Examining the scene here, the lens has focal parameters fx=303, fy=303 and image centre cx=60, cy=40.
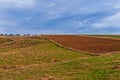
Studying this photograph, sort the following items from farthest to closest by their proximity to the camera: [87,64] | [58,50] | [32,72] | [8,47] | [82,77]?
[8,47] < [58,50] < [87,64] < [32,72] < [82,77]

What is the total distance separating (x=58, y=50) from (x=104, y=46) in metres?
8.60

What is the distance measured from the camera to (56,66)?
30.8 metres

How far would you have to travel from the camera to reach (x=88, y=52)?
44.6 meters

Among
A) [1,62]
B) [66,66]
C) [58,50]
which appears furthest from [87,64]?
[58,50]

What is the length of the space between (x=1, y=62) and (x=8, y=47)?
1281 cm

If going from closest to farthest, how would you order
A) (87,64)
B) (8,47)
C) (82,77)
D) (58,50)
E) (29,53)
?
(82,77) < (87,64) < (29,53) < (58,50) < (8,47)

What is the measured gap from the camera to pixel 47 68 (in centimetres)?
2991

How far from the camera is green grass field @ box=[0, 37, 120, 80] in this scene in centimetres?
2603

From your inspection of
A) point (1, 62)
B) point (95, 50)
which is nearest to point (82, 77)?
point (1, 62)

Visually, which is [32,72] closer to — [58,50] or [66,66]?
[66,66]

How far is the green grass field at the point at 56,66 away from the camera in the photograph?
26031 mm

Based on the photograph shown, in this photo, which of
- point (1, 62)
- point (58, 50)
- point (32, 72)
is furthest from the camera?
point (58, 50)

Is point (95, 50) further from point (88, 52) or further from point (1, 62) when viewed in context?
point (1, 62)

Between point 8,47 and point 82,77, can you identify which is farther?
point 8,47
